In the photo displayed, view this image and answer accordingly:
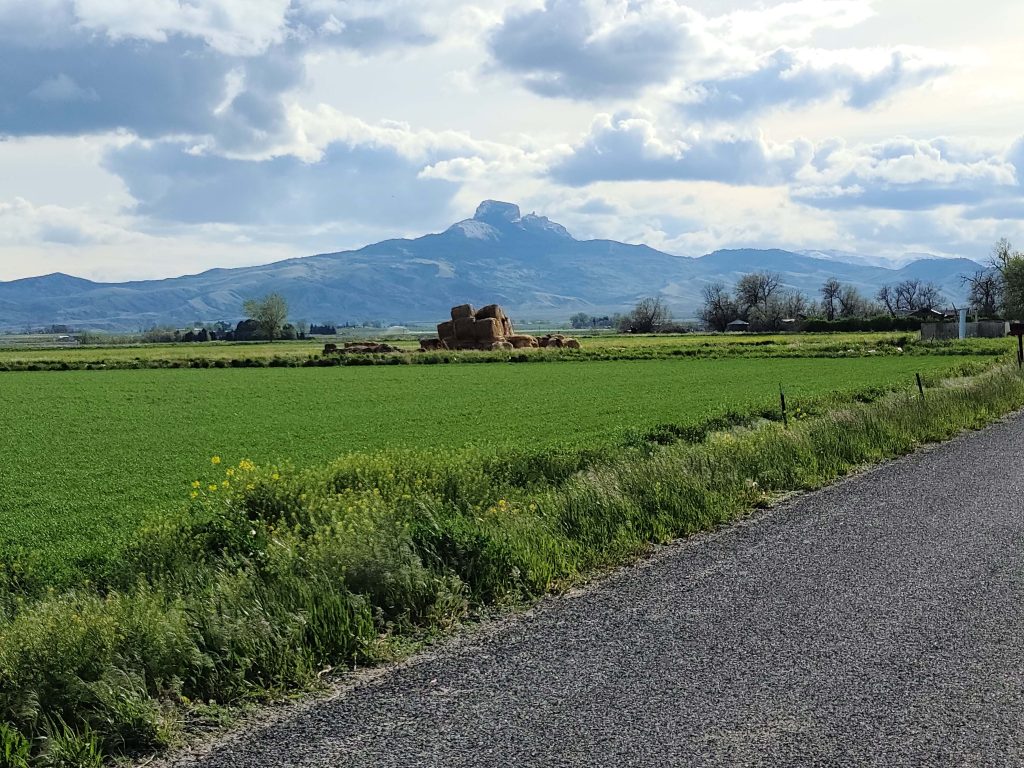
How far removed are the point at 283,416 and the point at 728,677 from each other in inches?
1099

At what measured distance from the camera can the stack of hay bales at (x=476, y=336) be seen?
322 feet

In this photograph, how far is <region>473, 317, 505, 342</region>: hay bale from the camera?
99375 mm

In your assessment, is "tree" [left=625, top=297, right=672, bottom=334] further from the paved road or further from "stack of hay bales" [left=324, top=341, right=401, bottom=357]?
the paved road

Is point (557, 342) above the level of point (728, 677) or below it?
above

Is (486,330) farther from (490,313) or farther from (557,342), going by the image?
(557,342)

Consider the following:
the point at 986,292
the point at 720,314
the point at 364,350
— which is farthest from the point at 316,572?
the point at 720,314

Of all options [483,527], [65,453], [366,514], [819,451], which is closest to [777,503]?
[819,451]

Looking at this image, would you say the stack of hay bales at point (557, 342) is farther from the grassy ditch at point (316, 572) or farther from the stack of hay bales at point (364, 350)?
the grassy ditch at point (316, 572)

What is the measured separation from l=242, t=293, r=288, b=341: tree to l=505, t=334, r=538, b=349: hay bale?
291 feet

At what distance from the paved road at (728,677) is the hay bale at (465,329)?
91.1 m

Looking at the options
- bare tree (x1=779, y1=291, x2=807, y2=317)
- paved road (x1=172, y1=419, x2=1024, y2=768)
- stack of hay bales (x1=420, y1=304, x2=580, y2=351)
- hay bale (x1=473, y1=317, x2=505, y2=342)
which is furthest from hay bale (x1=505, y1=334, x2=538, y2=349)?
paved road (x1=172, y1=419, x2=1024, y2=768)

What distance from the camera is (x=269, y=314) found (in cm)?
18800

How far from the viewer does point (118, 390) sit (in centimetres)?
4891

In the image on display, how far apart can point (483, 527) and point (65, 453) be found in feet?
57.9
